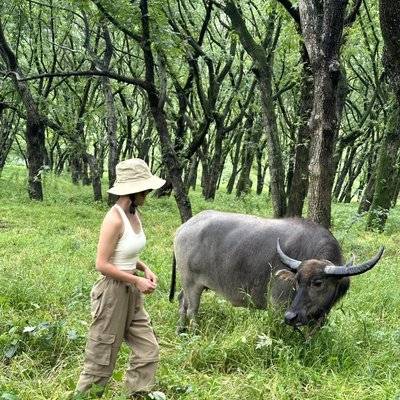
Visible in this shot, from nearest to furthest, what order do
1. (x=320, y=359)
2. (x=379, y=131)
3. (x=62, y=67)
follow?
(x=320, y=359), (x=62, y=67), (x=379, y=131)

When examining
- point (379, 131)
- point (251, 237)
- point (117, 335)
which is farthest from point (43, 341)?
point (379, 131)

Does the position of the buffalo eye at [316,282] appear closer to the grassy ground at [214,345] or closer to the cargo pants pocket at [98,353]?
the grassy ground at [214,345]

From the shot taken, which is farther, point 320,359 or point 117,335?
point 320,359

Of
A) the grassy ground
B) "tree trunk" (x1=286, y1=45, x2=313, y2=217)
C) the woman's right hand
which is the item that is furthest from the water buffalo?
"tree trunk" (x1=286, y1=45, x2=313, y2=217)

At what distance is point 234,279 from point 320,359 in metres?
1.66

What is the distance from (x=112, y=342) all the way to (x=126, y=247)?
796mm

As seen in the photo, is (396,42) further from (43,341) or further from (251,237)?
(43,341)

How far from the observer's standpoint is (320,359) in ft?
18.4

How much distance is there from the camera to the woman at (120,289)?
176 inches

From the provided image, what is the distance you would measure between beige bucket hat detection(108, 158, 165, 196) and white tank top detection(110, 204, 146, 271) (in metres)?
0.16

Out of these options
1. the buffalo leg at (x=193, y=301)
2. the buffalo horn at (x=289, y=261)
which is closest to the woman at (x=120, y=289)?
the buffalo horn at (x=289, y=261)

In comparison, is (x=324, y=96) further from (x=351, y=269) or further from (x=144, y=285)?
(x=144, y=285)

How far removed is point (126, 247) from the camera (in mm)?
4570

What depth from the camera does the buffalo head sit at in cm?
580
